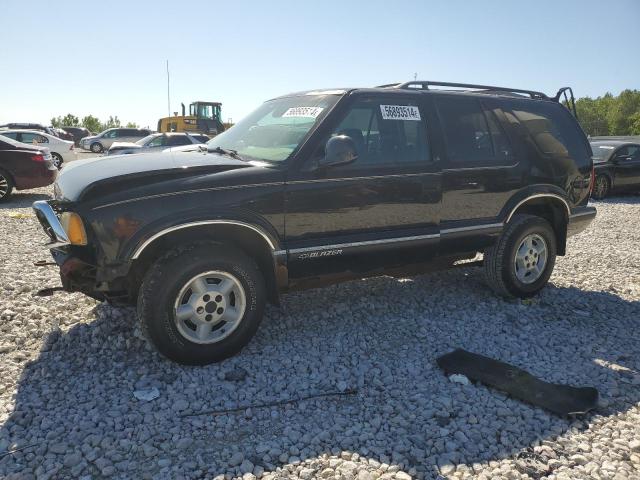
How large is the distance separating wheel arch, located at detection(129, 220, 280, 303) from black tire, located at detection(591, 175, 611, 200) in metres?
12.4

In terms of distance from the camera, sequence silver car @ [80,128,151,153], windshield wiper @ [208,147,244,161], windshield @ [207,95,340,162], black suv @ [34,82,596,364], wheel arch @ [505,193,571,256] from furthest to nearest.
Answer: silver car @ [80,128,151,153]
wheel arch @ [505,193,571,256]
windshield wiper @ [208,147,244,161]
windshield @ [207,95,340,162]
black suv @ [34,82,596,364]

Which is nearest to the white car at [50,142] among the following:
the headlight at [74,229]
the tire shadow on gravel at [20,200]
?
the tire shadow on gravel at [20,200]

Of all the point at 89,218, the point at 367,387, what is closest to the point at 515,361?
the point at 367,387

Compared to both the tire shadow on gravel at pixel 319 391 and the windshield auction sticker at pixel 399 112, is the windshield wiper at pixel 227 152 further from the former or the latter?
the tire shadow on gravel at pixel 319 391

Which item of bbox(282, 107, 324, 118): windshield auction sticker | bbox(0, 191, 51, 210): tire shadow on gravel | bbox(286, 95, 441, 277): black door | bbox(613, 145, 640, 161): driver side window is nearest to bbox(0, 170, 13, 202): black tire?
bbox(0, 191, 51, 210): tire shadow on gravel

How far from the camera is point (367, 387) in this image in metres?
3.32

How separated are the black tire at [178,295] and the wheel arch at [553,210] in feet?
9.09

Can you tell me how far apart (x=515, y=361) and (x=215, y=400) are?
222 centimetres

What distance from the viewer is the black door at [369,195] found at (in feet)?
12.2

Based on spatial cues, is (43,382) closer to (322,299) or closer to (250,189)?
(250,189)

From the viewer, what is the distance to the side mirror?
11.6ft

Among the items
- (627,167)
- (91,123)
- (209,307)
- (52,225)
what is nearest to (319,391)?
(209,307)

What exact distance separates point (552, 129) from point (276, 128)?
113 inches

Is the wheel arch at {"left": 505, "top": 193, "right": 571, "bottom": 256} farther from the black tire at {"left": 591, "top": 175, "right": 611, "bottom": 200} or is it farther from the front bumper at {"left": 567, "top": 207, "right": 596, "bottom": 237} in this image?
the black tire at {"left": 591, "top": 175, "right": 611, "bottom": 200}
